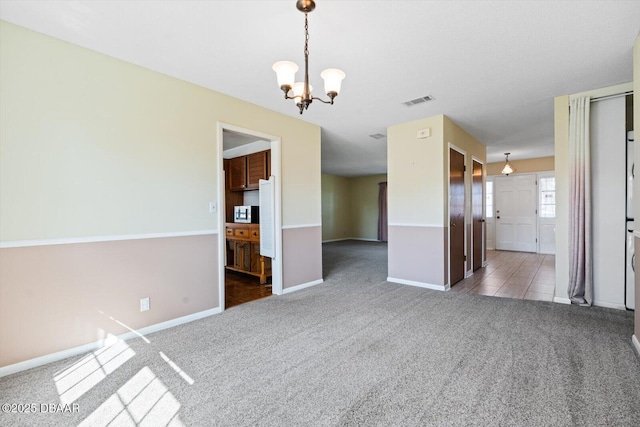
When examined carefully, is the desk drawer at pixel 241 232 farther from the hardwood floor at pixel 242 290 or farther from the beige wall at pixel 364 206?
the beige wall at pixel 364 206

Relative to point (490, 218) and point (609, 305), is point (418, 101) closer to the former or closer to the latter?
point (609, 305)

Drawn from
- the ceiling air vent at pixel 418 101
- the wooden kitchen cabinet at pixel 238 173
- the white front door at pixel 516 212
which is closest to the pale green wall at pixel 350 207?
the white front door at pixel 516 212

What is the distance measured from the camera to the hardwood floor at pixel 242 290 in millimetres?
3781

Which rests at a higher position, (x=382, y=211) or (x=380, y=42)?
(x=380, y=42)

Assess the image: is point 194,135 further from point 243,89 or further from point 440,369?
point 440,369

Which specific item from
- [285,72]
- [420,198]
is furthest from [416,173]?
[285,72]

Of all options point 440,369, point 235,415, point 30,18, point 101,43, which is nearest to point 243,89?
point 101,43

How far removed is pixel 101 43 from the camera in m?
2.37

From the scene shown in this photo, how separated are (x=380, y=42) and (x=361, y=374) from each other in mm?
2544

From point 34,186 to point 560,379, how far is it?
3.97m

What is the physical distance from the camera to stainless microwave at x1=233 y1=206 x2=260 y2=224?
493 cm

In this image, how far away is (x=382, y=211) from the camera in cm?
1034

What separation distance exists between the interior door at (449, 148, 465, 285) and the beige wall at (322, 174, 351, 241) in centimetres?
595

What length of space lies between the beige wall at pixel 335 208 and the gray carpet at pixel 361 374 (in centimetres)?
738
